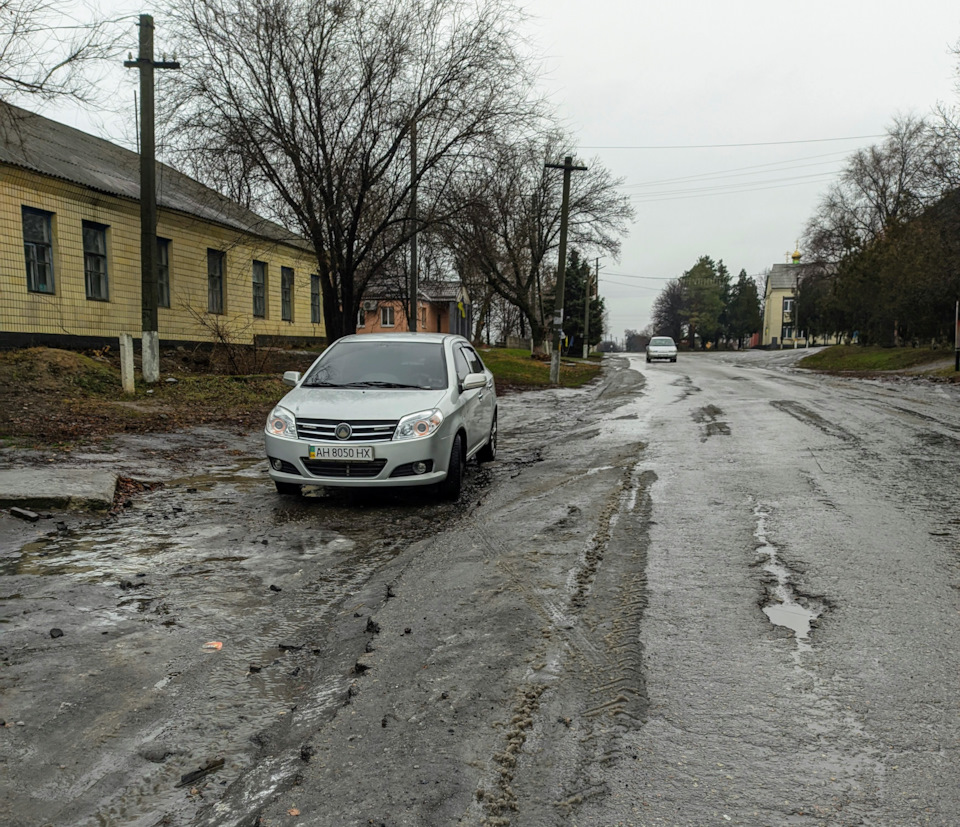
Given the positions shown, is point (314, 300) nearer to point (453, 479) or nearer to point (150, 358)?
point (150, 358)

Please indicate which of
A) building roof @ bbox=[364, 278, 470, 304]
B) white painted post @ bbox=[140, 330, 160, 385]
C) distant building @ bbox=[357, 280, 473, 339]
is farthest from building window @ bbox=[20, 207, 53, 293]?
distant building @ bbox=[357, 280, 473, 339]

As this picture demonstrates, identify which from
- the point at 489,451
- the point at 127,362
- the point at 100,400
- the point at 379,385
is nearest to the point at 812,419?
the point at 489,451

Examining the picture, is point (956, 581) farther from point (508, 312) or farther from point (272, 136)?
point (508, 312)

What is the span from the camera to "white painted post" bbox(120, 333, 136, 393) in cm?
1476

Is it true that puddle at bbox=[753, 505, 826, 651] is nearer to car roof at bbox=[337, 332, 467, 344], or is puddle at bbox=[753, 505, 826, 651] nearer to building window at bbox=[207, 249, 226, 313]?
car roof at bbox=[337, 332, 467, 344]

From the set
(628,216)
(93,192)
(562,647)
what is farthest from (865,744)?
(628,216)

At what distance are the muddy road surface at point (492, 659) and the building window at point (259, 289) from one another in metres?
21.9

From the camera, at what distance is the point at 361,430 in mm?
6941

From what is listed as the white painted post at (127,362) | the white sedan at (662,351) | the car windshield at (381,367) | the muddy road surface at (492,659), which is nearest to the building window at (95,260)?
the white painted post at (127,362)

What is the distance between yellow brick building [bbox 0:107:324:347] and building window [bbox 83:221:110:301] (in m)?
0.03

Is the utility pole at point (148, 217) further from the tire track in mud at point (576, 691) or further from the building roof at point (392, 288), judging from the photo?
the building roof at point (392, 288)

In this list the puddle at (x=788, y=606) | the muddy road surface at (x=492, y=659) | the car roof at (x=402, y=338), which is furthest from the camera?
the car roof at (x=402, y=338)

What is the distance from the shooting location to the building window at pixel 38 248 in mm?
18062

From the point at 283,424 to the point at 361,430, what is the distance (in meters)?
0.80
